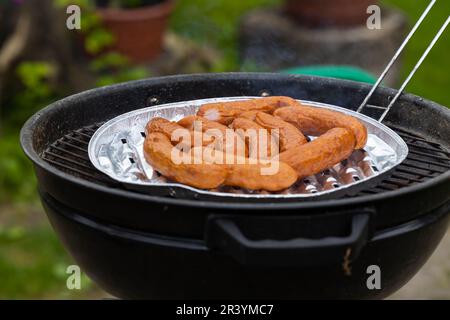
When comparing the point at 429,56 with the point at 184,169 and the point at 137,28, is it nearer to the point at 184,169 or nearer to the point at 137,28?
the point at 137,28

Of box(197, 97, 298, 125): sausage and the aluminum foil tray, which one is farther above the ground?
box(197, 97, 298, 125): sausage

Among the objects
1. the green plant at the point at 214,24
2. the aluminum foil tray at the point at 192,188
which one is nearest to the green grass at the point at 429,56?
the green plant at the point at 214,24

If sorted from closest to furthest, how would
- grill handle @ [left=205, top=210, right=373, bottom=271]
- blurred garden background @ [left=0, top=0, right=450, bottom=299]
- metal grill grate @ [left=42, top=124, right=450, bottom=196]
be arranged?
grill handle @ [left=205, top=210, right=373, bottom=271] → metal grill grate @ [left=42, top=124, right=450, bottom=196] → blurred garden background @ [left=0, top=0, right=450, bottom=299]

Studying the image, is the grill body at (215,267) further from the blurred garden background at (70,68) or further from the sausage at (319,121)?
the blurred garden background at (70,68)

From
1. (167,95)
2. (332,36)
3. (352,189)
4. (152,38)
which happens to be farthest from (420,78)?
(352,189)

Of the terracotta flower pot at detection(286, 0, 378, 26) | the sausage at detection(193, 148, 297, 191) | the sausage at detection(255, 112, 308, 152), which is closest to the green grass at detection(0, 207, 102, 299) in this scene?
the sausage at detection(255, 112, 308, 152)


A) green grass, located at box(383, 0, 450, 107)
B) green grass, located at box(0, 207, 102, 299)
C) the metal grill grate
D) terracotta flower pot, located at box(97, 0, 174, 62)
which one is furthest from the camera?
green grass, located at box(383, 0, 450, 107)

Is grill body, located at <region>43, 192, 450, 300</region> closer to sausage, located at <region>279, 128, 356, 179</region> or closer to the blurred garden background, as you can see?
sausage, located at <region>279, 128, 356, 179</region>
